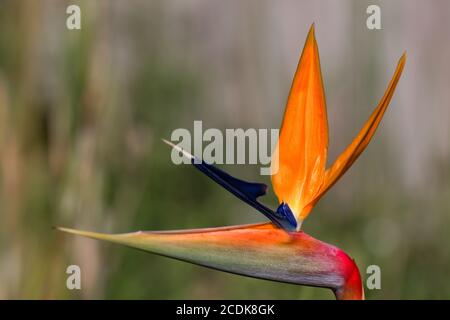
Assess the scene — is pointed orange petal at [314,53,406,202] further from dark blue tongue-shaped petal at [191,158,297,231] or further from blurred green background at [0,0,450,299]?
blurred green background at [0,0,450,299]

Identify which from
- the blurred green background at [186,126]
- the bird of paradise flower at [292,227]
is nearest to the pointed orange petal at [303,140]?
the bird of paradise flower at [292,227]

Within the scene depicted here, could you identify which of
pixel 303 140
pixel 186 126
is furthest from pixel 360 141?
pixel 186 126

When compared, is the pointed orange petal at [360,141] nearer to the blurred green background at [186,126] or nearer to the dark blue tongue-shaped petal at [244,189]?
the dark blue tongue-shaped petal at [244,189]

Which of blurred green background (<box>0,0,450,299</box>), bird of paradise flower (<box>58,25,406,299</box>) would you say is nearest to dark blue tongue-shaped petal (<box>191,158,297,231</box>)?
bird of paradise flower (<box>58,25,406,299</box>)

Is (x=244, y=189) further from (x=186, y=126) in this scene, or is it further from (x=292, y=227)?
(x=186, y=126)

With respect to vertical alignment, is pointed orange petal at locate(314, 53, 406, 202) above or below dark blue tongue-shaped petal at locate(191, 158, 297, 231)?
above

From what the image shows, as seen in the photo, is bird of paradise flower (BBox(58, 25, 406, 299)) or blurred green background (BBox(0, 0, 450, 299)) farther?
blurred green background (BBox(0, 0, 450, 299))
